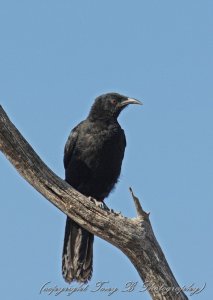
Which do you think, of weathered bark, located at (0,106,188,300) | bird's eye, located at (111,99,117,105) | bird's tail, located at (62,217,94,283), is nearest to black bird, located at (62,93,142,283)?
bird's tail, located at (62,217,94,283)

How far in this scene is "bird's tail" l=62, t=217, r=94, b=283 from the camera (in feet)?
28.5

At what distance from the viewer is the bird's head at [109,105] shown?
9.77m

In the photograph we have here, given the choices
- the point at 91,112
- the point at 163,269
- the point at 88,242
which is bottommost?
the point at 163,269

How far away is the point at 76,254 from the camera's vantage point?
9.04 m

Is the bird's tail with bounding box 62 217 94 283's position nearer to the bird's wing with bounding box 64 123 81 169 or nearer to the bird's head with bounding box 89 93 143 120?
the bird's wing with bounding box 64 123 81 169

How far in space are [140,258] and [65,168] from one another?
3180mm

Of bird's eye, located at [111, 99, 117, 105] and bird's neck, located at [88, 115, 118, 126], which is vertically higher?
bird's eye, located at [111, 99, 117, 105]

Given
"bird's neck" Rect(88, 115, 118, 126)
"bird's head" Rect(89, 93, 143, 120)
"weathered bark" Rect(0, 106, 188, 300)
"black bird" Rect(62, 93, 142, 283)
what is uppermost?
"bird's head" Rect(89, 93, 143, 120)

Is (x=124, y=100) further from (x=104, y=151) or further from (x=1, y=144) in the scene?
(x=1, y=144)

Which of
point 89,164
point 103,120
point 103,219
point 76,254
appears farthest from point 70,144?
point 103,219

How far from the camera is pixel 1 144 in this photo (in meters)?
6.80

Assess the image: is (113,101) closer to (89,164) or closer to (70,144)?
(70,144)

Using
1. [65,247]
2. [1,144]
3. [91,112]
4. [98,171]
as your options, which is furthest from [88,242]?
[1,144]

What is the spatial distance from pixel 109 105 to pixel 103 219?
3.25 meters
